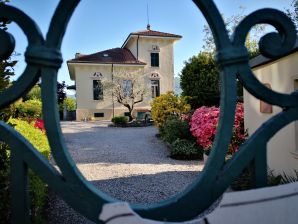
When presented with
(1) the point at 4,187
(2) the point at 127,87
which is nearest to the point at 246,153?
(1) the point at 4,187

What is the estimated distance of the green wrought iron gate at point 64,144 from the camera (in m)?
0.89

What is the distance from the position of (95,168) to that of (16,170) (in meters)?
7.32

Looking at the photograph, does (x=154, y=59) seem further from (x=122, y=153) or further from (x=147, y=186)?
(x=147, y=186)

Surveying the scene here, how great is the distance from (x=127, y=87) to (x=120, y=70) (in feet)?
9.75

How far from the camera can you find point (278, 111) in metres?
5.41

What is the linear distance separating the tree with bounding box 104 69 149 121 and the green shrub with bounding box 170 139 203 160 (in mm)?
16252

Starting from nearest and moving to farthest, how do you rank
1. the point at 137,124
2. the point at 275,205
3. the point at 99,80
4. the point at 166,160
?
the point at 275,205
the point at 166,160
the point at 137,124
the point at 99,80

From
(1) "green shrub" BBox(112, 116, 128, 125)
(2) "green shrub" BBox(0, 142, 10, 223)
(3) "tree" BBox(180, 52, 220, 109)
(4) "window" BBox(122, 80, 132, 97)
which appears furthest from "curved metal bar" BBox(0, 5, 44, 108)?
(4) "window" BBox(122, 80, 132, 97)

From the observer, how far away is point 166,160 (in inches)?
360

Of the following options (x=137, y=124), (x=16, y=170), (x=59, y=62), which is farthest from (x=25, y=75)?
(x=137, y=124)

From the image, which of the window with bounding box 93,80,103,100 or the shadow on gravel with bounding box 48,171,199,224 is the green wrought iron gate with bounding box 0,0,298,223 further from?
the window with bounding box 93,80,103,100

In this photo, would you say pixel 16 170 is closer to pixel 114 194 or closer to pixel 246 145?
pixel 246 145

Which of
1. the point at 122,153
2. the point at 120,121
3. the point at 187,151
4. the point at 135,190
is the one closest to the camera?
the point at 135,190

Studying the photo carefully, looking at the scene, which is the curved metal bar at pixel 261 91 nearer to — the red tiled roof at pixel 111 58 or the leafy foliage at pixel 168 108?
the leafy foliage at pixel 168 108
